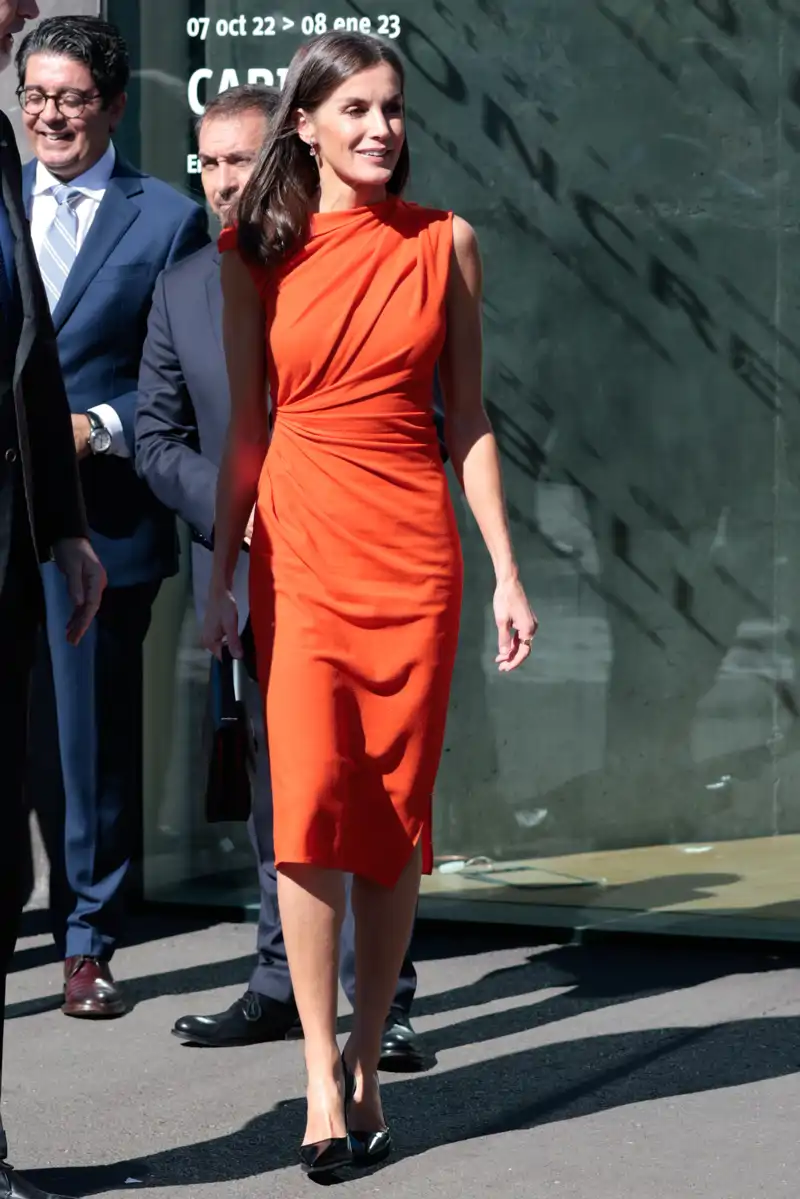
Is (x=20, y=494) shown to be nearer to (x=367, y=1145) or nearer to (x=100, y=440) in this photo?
(x=367, y=1145)

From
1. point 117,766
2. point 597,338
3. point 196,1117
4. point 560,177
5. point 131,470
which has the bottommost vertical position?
point 196,1117

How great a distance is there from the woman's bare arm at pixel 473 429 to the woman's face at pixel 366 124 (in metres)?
0.19

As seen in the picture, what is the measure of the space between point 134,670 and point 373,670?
5.38 ft

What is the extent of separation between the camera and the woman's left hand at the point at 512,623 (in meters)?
3.98

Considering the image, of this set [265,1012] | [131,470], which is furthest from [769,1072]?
[131,470]

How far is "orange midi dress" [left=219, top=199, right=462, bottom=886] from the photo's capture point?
13.0 ft

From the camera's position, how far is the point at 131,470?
17.5 ft

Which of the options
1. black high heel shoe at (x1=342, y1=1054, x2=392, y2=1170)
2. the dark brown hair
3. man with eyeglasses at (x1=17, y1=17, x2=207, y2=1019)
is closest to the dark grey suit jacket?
man with eyeglasses at (x1=17, y1=17, x2=207, y2=1019)

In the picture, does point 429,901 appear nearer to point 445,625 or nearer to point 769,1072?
point 769,1072

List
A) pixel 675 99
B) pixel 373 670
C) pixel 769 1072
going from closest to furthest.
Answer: pixel 373 670
pixel 769 1072
pixel 675 99

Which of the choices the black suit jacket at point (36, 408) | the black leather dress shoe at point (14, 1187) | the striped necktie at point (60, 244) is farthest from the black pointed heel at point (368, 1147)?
the striped necktie at point (60, 244)

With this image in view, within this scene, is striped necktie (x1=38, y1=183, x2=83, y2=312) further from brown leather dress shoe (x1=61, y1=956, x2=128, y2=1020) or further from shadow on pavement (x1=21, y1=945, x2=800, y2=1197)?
shadow on pavement (x1=21, y1=945, x2=800, y2=1197)

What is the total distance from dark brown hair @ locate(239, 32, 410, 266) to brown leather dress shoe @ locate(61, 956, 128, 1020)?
1.93 m

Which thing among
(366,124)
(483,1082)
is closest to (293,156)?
(366,124)
